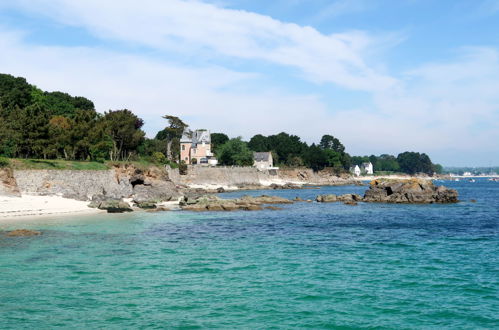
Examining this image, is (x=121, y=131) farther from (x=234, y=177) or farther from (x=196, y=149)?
(x=196, y=149)

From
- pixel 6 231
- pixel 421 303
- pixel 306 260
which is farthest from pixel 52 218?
pixel 421 303

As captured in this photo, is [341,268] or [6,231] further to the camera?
[6,231]

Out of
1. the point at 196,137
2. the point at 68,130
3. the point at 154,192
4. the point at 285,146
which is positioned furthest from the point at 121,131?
the point at 285,146

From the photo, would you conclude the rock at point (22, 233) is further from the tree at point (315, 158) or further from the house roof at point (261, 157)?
the tree at point (315, 158)

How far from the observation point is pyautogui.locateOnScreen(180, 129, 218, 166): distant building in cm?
12331

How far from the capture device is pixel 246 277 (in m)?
19.5

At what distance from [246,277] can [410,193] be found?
49971 millimetres

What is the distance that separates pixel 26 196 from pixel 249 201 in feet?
84.9

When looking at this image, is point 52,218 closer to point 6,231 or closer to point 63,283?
point 6,231

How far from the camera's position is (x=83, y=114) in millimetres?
72062

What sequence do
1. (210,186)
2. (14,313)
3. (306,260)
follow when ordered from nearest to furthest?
(14,313), (306,260), (210,186)

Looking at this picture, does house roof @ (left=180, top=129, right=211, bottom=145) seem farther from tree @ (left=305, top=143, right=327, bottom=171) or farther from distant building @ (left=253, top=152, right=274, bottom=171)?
tree @ (left=305, top=143, right=327, bottom=171)

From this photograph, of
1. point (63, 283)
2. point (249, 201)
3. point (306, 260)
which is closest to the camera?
point (63, 283)

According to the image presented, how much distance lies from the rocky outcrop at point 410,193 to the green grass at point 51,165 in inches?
1576
